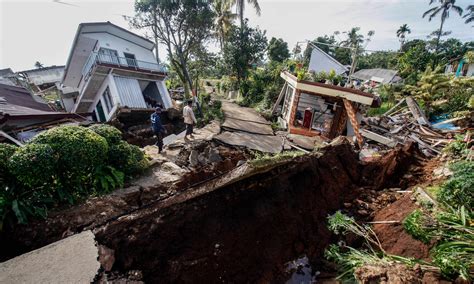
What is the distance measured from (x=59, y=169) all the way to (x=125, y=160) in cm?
144

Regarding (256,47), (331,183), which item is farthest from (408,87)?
(331,183)

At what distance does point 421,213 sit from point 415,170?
3.24m

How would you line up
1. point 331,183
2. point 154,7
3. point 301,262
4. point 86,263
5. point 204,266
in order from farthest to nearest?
1. point 154,7
2. point 331,183
3. point 301,262
4. point 204,266
5. point 86,263

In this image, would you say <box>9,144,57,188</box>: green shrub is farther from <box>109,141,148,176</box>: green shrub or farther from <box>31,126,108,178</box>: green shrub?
<box>109,141,148,176</box>: green shrub

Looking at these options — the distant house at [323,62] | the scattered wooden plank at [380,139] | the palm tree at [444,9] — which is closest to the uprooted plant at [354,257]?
the scattered wooden plank at [380,139]

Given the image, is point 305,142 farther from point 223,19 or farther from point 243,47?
point 223,19

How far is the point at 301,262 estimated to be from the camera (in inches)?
179

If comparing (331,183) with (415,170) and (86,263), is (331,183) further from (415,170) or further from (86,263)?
(86,263)

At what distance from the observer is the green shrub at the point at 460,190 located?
4.30 meters

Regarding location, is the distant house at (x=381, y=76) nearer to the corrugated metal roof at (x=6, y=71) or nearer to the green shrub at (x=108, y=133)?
the green shrub at (x=108, y=133)

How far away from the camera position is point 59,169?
4.77 metres

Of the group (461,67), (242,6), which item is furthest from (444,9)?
(242,6)

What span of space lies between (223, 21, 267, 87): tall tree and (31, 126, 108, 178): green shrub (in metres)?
14.5

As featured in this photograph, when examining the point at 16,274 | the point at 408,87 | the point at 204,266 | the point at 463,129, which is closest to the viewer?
the point at 16,274
